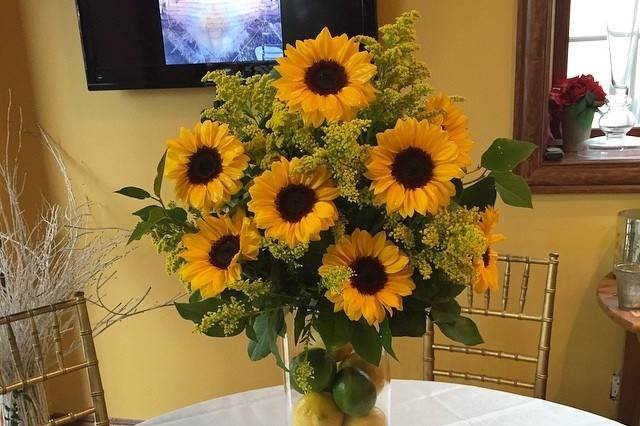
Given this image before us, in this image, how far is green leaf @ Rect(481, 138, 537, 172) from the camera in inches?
32.1

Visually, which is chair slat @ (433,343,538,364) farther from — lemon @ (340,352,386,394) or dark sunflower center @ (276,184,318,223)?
dark sunflower center @ (276,184,318,223)

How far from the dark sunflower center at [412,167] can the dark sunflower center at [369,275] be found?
0.34 ft

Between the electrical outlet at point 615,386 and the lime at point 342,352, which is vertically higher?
the lime at point 342,352

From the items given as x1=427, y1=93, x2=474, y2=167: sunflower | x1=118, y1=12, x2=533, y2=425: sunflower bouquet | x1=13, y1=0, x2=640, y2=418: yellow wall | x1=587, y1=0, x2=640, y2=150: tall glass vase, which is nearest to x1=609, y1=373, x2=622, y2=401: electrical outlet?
x1=13, y1=0, x2=640, y2=418: yellow wall

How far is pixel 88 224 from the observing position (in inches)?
87.6

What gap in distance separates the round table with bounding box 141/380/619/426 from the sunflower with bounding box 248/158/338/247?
66 cm

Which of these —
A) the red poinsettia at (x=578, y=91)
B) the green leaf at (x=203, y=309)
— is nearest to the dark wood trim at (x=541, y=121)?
the red poinsettia at (x=578, y=91)

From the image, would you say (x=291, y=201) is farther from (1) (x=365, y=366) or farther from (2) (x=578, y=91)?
(2) (x=578, y=91)

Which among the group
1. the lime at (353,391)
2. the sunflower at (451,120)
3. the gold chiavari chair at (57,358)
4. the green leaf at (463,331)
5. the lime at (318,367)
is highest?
the sunflower at (451,120)

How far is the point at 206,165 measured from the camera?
2.58 feet

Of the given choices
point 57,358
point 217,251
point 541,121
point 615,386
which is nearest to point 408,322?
point 217,251

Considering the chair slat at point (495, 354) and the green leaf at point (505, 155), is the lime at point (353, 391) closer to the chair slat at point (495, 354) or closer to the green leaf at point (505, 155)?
the green leaf at point (505, 155)

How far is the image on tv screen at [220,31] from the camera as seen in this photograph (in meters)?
1.89

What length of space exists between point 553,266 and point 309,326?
916 mm
